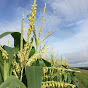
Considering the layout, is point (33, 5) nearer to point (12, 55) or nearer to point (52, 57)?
point (12, 55)

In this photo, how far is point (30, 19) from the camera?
100 centimetres

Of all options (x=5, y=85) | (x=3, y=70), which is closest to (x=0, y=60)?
(x=3, y=70)

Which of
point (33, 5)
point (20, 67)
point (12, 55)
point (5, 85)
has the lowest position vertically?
point (5, 85)

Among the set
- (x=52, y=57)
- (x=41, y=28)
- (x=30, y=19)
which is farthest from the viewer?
(x=52, y=57)

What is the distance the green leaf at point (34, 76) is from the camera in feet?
3.32

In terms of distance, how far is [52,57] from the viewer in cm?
318

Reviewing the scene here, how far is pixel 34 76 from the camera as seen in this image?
1.03m

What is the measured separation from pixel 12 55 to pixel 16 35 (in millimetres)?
264

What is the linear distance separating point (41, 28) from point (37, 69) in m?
0.41

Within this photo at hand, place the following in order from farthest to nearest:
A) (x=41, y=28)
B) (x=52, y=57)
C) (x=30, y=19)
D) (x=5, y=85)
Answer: (x=52, y=57), (x=41, y=28), (x=30, y=19), (x=5, y=85)

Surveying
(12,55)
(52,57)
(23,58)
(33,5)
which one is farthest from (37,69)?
(52,57)

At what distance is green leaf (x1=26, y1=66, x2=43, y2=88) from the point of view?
101 centimetres

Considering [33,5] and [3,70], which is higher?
[33,5]

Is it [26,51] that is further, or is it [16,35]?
[16,35]
